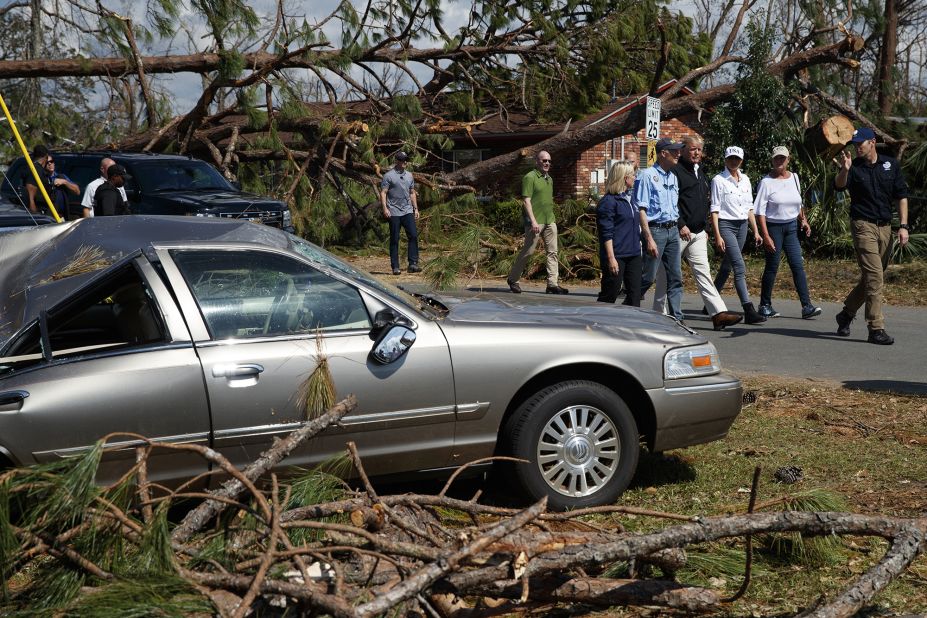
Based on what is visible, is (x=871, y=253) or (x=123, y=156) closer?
(x=871, y=253)

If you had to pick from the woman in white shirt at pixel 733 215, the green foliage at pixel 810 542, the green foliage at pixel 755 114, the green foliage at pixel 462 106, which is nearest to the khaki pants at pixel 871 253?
the woman in white shirt at pixel 733 215

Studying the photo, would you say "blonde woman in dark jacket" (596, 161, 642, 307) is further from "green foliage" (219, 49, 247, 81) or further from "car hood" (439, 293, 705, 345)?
"green foliage" (219, 49, 247, 81)

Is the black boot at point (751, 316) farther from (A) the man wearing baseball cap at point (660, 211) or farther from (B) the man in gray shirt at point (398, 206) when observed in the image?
(B) the man in gray shirt at point (398, 206)

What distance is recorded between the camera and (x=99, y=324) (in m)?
5.19

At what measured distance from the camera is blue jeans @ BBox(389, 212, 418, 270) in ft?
51.0

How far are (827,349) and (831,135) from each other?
8.69 metres

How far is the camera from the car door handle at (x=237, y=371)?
175 inches

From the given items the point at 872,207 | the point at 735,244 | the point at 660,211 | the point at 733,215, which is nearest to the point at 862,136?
the point at 872,207

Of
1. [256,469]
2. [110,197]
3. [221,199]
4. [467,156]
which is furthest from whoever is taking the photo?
[467,156]

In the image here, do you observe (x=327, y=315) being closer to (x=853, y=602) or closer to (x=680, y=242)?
(x=853, y=602)

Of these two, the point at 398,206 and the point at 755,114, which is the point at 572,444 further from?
the point at 755,114

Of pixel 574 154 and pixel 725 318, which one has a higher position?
pixel 574 154

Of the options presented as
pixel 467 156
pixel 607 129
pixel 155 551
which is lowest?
pixel 155 551

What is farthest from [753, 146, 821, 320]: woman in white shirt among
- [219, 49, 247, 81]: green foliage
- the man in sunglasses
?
[219, 49, 247, 81]: green foliage
